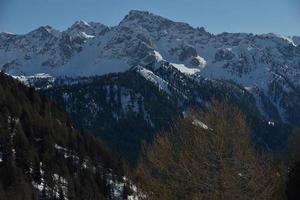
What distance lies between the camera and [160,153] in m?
31.3

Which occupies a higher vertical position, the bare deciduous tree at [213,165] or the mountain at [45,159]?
the bare deciduous tree at [213,165]

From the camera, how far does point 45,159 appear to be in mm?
176750

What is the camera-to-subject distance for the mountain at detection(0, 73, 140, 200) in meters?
161

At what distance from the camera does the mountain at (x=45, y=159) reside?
161 meters

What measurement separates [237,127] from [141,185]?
21.0 ft

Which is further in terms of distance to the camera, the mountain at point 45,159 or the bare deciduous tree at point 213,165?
the mountain at point 45,159

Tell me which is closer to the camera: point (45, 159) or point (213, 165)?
Answer: point (213, 165)

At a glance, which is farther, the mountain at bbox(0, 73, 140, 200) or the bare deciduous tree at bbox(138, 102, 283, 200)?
the mountain at bbox(0, 73, 140, 200)

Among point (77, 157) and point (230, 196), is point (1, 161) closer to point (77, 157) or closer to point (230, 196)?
point (77, 157)

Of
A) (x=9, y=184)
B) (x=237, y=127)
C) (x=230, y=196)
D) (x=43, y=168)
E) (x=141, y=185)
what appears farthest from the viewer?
(x=43, y=168)

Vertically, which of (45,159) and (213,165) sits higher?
(213,165)

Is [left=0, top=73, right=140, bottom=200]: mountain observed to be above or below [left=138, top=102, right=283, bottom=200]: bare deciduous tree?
below

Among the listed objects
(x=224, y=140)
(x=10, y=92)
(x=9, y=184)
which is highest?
(x=224, y=140)

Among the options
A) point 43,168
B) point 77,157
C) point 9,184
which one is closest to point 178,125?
point 9,184
